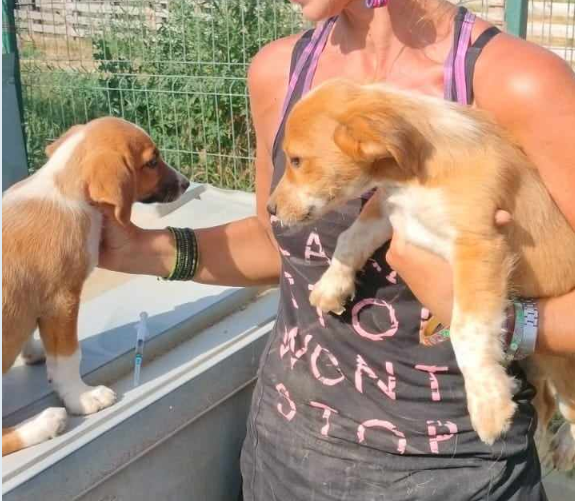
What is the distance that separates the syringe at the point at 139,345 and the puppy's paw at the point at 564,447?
1.15 metres

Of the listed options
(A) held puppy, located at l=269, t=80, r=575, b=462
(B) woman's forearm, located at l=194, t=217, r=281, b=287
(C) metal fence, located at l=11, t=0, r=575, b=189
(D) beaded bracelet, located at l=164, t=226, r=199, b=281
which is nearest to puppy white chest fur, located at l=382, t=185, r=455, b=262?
(A) held puppy, located at l=269, t=80, r=575, b=462

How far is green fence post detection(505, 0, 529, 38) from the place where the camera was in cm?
508

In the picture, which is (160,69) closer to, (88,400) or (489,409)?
(88,400)

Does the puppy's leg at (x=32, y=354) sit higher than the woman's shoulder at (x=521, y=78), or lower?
lower

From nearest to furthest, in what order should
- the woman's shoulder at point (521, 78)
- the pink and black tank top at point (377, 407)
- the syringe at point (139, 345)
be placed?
the woman's shoulder at point (521, 78) → the pink and black tank top at point (377, 407) → the syringe at point (139, 345)

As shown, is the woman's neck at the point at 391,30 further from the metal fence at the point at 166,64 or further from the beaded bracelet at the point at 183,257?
the metal fence at the point at 166,64

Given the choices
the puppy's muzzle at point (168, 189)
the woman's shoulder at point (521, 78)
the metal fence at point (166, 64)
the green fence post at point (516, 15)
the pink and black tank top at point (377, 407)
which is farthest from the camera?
the metal fence at point (166, 64)

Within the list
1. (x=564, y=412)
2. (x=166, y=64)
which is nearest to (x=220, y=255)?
(x=564, y=412)

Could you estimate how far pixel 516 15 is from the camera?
512 centimetres

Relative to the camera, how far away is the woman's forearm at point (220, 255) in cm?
235

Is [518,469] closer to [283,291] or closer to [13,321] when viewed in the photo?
[283,291]

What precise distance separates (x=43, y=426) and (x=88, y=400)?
16cm

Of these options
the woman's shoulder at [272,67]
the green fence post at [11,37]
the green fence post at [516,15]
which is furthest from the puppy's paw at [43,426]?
the green fence post at [11,37]

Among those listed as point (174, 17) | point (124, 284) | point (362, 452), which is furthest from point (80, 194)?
point (174, 17)
